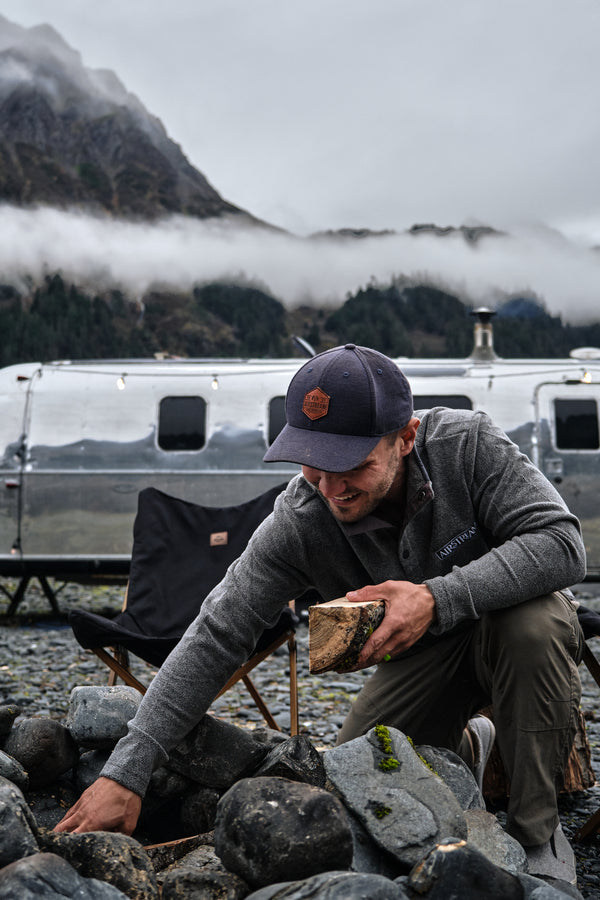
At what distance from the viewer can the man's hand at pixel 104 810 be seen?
1.87m

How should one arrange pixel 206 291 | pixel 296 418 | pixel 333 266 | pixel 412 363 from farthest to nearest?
pixel 333 266 → pixel 206 291 → pixel 412 363 → pixel 296 418

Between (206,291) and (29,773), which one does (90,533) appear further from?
(206,291)

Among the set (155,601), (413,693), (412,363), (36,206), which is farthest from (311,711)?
(36,206)

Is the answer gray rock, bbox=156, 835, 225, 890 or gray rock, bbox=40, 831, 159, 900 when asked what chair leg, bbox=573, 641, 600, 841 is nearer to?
gray rock, bbox=156, 835, 225, 890

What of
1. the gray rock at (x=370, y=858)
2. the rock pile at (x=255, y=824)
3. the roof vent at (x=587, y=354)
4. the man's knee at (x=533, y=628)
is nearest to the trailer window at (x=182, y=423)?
the roof vent at (x=587, y=354)

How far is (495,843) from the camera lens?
1897 mm

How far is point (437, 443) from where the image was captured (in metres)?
2.20

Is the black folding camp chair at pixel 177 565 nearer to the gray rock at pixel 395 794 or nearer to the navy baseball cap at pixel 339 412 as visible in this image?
the gray rock at pixel 395 794

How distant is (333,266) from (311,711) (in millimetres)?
116823

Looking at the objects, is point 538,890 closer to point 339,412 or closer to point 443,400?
point 339,412

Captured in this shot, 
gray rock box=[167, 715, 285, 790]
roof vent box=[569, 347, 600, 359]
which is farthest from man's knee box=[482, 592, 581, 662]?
roof vent box=[569, 347, 600, 359]

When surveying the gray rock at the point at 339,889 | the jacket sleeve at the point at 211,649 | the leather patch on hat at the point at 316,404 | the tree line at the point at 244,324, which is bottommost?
the gray rock at the point at 339,889

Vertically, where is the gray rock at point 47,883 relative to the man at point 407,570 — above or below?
below

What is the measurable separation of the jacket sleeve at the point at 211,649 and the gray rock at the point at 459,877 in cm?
74
